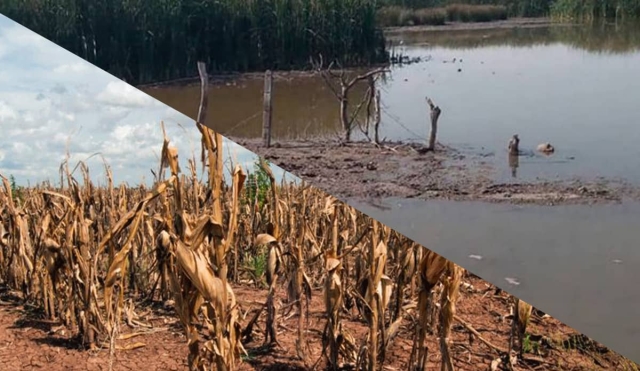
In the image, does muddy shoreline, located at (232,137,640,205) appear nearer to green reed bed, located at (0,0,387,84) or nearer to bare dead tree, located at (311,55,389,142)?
bare dead tree, located at (311,55,389,142)

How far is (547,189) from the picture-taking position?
61.7 inches

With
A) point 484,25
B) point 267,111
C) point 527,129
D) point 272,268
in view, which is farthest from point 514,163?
point 267,111

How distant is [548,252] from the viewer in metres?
1.39

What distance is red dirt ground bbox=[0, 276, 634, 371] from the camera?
4.51ft

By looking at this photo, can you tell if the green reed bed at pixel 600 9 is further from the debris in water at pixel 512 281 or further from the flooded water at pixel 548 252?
the debris in water at pixel 512 281

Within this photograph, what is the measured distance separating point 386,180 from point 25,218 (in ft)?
4.00

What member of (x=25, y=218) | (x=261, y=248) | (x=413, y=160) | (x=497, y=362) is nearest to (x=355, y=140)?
(x=413, y=160)

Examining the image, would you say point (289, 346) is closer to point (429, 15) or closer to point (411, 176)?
point (411, 176)

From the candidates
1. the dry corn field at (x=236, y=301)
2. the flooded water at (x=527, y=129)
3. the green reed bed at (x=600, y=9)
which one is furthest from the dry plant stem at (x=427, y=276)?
the green reed bed at (x=600, y=9)

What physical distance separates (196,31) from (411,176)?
1.94 ft

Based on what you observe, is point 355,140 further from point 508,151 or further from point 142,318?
point 142,318

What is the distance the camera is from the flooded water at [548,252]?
4.15 ft

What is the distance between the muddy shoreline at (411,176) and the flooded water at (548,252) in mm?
27

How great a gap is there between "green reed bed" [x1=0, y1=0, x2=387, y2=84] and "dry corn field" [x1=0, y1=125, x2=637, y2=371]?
0.14 m
